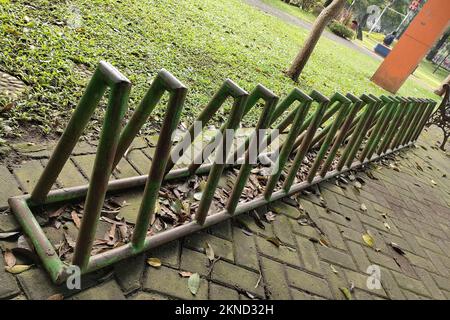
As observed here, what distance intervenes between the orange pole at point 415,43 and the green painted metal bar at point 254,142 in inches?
386

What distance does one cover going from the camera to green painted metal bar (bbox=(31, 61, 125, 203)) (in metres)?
1.43

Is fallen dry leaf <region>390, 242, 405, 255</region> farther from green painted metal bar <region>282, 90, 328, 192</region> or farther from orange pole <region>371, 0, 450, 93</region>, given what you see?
orange pole <region>371, 0, 450, 93</region>

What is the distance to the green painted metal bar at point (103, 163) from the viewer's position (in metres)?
1.39

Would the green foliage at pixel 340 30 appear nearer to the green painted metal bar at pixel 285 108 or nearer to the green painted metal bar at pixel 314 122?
the green painted metal bar at pixel 314 122

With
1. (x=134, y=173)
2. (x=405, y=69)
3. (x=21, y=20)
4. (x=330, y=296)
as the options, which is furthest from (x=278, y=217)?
(x=405, y=69)

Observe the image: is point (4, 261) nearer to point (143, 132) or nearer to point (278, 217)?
point (143, 132)

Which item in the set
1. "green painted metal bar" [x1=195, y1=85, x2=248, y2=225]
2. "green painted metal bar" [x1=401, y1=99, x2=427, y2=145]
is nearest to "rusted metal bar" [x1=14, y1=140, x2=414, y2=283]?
"green painted metal bar" [x1=195, y1=85, x2=248, y2=225]

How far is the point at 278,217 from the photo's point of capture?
276 cm

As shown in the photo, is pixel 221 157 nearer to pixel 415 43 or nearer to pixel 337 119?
pixel 337 119

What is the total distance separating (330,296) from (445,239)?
7.86 feet

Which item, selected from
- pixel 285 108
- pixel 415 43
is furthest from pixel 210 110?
pixel 415 43

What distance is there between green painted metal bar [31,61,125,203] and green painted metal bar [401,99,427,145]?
5327 millimetres

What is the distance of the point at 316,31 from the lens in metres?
6.01

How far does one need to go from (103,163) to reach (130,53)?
9.90 feet
